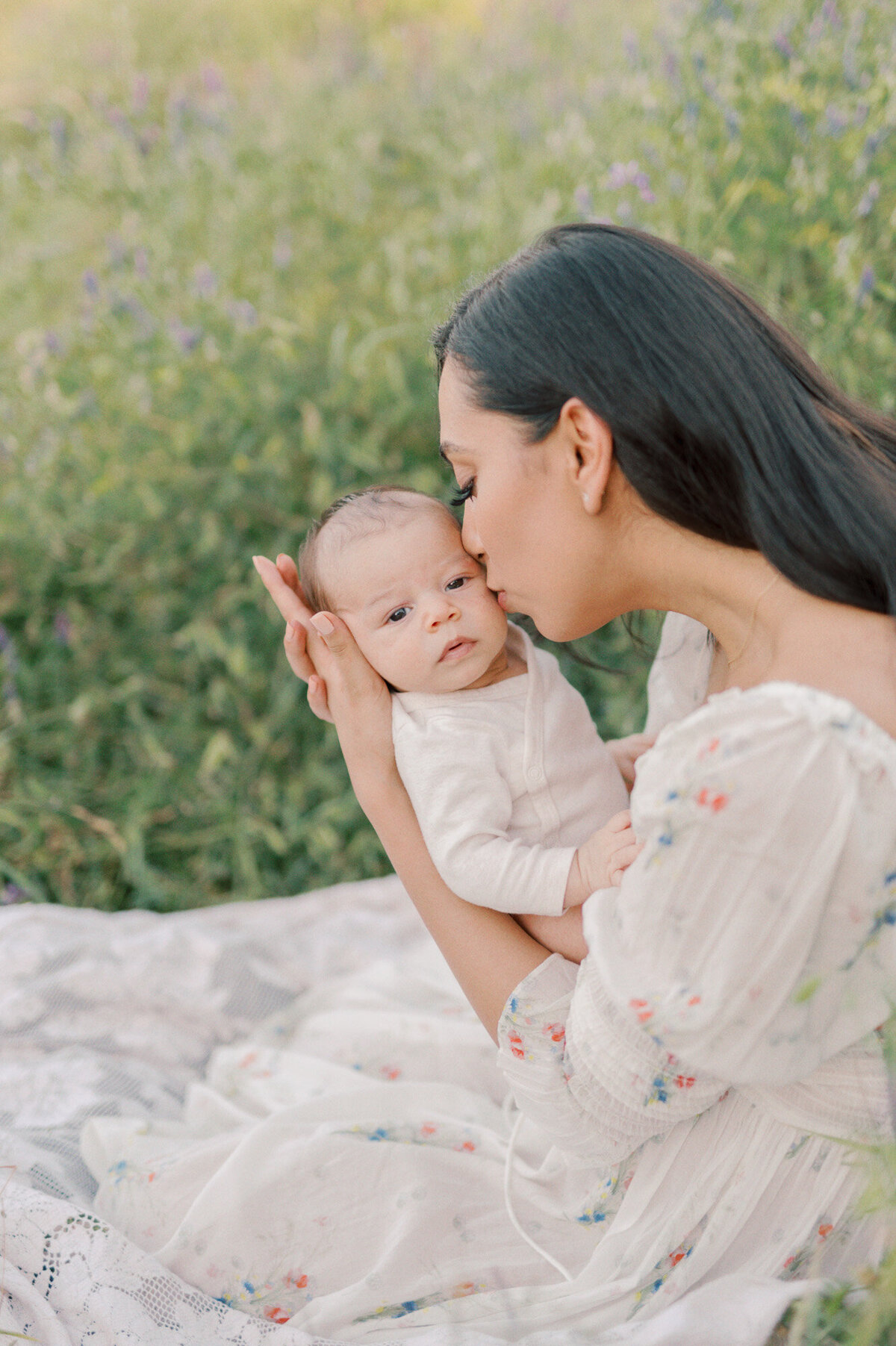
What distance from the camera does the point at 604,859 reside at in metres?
1.34

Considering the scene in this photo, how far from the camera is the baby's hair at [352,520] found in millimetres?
1631

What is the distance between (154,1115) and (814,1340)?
1.18m

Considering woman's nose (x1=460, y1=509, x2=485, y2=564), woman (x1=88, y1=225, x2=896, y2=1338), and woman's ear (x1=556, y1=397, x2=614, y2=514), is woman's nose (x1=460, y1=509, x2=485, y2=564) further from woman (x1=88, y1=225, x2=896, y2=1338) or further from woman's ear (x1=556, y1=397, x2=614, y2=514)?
woman's ear (x1=556, y1=397, x2=614, y2=514)

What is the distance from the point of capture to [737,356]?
4.37ft

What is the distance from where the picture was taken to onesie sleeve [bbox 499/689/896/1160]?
1073 mm

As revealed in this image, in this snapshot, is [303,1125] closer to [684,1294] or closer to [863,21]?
[684,1294]

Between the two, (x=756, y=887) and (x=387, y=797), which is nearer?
(x=756, y=887)

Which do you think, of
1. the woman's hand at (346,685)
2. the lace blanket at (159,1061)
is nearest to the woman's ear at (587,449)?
the woman's hand at (346,685)

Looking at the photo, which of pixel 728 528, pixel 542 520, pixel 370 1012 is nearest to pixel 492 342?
pixel 542 520

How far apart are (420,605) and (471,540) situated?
0.39ft

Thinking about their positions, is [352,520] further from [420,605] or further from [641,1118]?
[641,1118]

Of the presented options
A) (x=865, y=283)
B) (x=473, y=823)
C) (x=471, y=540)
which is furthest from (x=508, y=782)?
(x=865, y=283)

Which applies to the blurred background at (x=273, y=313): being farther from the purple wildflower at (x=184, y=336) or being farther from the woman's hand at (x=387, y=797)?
the woman's hand at (x=387, y=797)

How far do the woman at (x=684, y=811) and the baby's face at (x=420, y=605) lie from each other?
0.15ft
